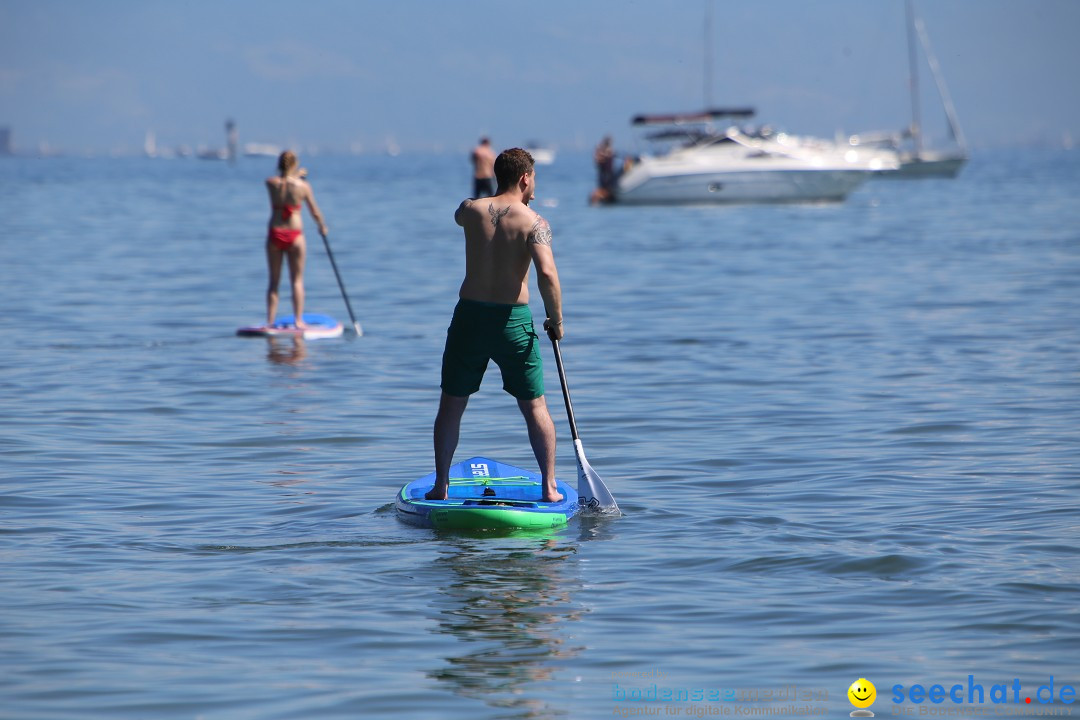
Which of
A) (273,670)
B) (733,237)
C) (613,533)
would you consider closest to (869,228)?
(733,237)

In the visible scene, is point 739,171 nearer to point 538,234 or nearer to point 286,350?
point 286,350

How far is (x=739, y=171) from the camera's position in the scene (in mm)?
43594

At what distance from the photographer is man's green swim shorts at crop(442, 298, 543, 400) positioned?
7.26 metres

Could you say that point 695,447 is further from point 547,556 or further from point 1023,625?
point 1023,625

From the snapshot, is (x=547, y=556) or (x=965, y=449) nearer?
(x=547, y=556)

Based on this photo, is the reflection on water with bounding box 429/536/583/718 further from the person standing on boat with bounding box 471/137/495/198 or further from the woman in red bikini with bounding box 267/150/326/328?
the person standing on boat with bounding box 471/137/495/198

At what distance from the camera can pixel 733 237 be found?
33.1 metres

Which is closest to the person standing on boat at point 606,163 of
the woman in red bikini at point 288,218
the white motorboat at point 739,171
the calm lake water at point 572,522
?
the white motorboat at point 739,171

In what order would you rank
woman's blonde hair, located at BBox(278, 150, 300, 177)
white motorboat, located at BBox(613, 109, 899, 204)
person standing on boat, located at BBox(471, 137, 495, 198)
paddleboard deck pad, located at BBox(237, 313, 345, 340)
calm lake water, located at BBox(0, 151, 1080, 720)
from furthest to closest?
white motorboat, located at BBox(613, 109, 899, 204)
person standing on boat, located at BBox(471, 137, 495, 198)
paddleboard deck pad, located at BBox(237, 313, 345, 340)
woman's blonde hair, located at BBox(278, 150, 300, 177)
calm lake water, located at BBox(0, 151, 1080, 720)

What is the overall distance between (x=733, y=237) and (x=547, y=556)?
26.7 meters

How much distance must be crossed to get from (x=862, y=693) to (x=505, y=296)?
291 cm

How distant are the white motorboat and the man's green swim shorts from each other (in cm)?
3703

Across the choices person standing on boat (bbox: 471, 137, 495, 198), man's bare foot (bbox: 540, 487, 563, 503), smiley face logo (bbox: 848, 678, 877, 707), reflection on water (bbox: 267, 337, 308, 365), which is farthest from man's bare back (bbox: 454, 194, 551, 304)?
person standing on boat (bbox: 471, 137, 495, 198)

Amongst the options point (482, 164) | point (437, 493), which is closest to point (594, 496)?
point (437, 493)
